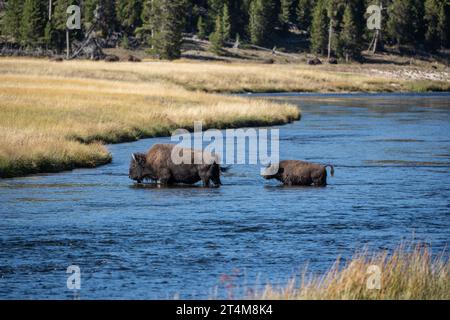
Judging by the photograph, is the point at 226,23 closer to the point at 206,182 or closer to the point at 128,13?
the point at 128,13

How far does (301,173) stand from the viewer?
76.3 ft

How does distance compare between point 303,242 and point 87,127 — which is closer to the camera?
point 303,242

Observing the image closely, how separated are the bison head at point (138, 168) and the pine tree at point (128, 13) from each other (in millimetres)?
108676

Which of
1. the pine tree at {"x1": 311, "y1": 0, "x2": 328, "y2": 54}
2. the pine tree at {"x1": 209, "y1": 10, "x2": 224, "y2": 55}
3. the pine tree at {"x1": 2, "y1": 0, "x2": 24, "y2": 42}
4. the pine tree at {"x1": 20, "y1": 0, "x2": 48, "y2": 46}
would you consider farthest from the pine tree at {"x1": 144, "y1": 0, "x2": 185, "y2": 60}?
the pine tree at {"x1": 311, "y1": 0, "x2": 328, "y2": 54}

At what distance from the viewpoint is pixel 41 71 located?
71312 mm

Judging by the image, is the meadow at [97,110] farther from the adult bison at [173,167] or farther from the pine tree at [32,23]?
the pine tree at [32,23]

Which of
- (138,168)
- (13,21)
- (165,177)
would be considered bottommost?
(165,177)

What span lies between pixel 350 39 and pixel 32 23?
46888 mm

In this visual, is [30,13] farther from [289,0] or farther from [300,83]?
[289,0]

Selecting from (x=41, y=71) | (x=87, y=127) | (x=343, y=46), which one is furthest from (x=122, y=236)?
(x=343, y=46)

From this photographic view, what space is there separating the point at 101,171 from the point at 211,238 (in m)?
10.1

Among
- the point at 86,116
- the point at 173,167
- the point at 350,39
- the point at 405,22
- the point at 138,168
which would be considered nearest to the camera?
the point at 173,167

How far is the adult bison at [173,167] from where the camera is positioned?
22234 mm

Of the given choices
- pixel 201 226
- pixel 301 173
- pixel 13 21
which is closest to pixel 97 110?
pixel 301 173
